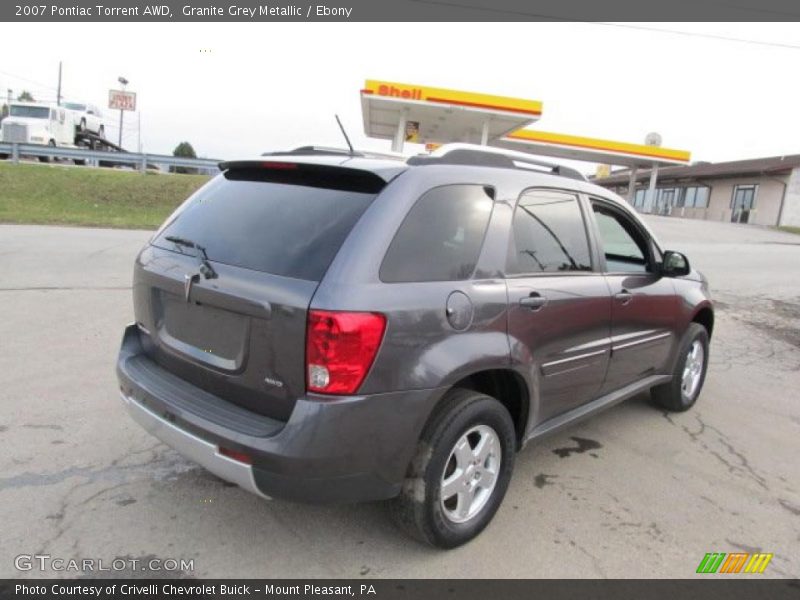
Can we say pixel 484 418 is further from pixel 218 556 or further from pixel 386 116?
pixel 386 116

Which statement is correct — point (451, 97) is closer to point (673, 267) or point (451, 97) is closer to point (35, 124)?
point (35, 124)

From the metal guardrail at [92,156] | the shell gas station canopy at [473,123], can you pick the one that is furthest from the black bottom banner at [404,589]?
the shell gas station canopy at [473,123]

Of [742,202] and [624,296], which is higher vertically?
[742,202]

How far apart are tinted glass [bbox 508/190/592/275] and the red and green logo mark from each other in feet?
5.36

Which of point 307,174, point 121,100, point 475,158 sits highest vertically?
point 121,100

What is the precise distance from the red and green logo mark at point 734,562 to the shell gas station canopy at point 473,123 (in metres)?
21.9

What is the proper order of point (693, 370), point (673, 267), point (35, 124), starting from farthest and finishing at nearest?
point (35, 124) → point (693, 370) → point (673, 267)

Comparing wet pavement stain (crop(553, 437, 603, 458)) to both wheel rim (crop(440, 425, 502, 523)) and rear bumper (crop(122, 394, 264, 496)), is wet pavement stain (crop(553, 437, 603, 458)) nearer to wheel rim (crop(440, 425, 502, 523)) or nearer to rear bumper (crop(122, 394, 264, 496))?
wheel rim (crop(440, 425, 502, 523))

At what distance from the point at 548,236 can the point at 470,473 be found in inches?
55.0

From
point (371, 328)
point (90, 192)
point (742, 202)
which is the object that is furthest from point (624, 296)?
point (742, 202)

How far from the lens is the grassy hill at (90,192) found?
18094 millimetres

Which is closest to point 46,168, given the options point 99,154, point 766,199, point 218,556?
point 99,154

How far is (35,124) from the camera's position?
86.1 feet

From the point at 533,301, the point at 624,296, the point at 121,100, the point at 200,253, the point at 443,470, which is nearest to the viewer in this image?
the point at 443,470
